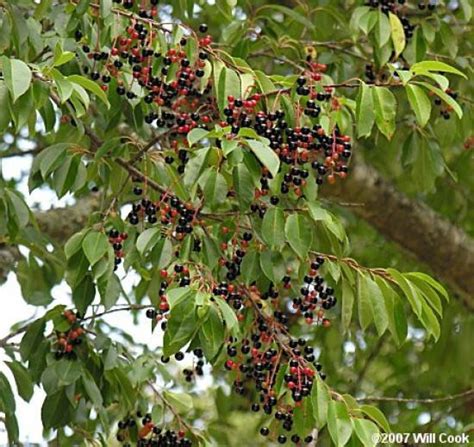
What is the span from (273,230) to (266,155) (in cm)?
24

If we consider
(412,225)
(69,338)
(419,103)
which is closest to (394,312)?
(419,103)

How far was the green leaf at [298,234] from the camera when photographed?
2207 mm

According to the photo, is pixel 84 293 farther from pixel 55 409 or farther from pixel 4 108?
pixel 4 108

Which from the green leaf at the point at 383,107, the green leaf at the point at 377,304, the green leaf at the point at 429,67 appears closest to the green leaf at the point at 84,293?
the green leaf at the point at 377,304

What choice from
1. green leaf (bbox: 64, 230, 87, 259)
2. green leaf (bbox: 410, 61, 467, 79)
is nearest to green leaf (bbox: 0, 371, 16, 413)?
green leaf (bbox: 64, 230, 87, 259)

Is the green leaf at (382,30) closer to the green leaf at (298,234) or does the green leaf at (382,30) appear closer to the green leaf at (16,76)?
the green leaf at (298,234)

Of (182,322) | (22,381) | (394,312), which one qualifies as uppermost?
(182,322)

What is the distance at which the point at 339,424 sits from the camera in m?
2.17

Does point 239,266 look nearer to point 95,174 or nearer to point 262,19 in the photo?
point 95,174

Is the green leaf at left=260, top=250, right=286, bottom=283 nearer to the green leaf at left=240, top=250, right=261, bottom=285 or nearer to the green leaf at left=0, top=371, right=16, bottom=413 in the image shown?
the green leaf at left=240, top=250, right=261, bottom=285

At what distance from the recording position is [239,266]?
2312mm

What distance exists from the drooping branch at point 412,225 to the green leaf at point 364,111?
63.7 inches

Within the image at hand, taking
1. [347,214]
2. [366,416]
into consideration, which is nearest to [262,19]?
→ [347,214]

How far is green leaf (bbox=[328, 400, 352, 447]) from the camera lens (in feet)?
7.04
